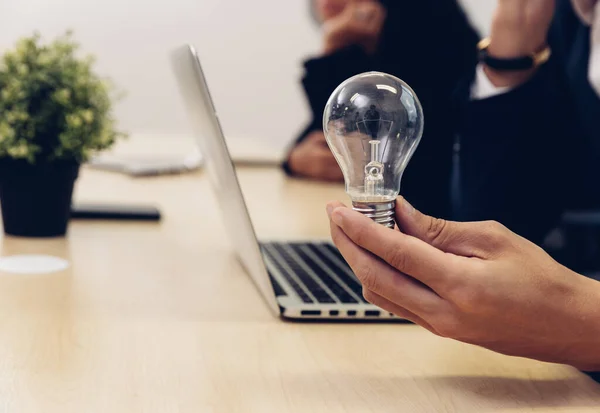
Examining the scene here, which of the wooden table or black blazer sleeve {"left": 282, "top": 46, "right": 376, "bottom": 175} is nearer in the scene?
the wooden table

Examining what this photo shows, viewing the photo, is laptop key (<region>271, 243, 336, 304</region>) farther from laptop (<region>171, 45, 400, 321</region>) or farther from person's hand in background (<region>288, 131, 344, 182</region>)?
person's hand in background (<region>288, 131, 344, 182</region>)

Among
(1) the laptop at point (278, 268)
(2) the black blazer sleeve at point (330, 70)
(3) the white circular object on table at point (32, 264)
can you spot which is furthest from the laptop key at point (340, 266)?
(2) the black blazer sleeve at point (330, 70)

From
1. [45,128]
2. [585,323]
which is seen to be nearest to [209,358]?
[585,323]

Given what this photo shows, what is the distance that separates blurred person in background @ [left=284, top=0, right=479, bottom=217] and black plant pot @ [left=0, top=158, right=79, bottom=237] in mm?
651

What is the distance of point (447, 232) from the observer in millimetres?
526

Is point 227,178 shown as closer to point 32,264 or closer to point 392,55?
point 32,264

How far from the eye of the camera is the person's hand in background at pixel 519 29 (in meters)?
1.10

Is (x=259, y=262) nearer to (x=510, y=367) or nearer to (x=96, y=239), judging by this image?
(x=510, y=367)

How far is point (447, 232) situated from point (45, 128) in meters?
0.57

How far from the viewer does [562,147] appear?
117 centimetres

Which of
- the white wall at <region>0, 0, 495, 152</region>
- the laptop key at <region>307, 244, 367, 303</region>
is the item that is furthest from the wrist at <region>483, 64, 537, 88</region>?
the white wall at <region>0, 0, 495, 152</region>

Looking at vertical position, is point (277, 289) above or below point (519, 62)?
below

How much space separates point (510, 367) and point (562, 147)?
2.15ft

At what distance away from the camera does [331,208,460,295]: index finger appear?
493mm
